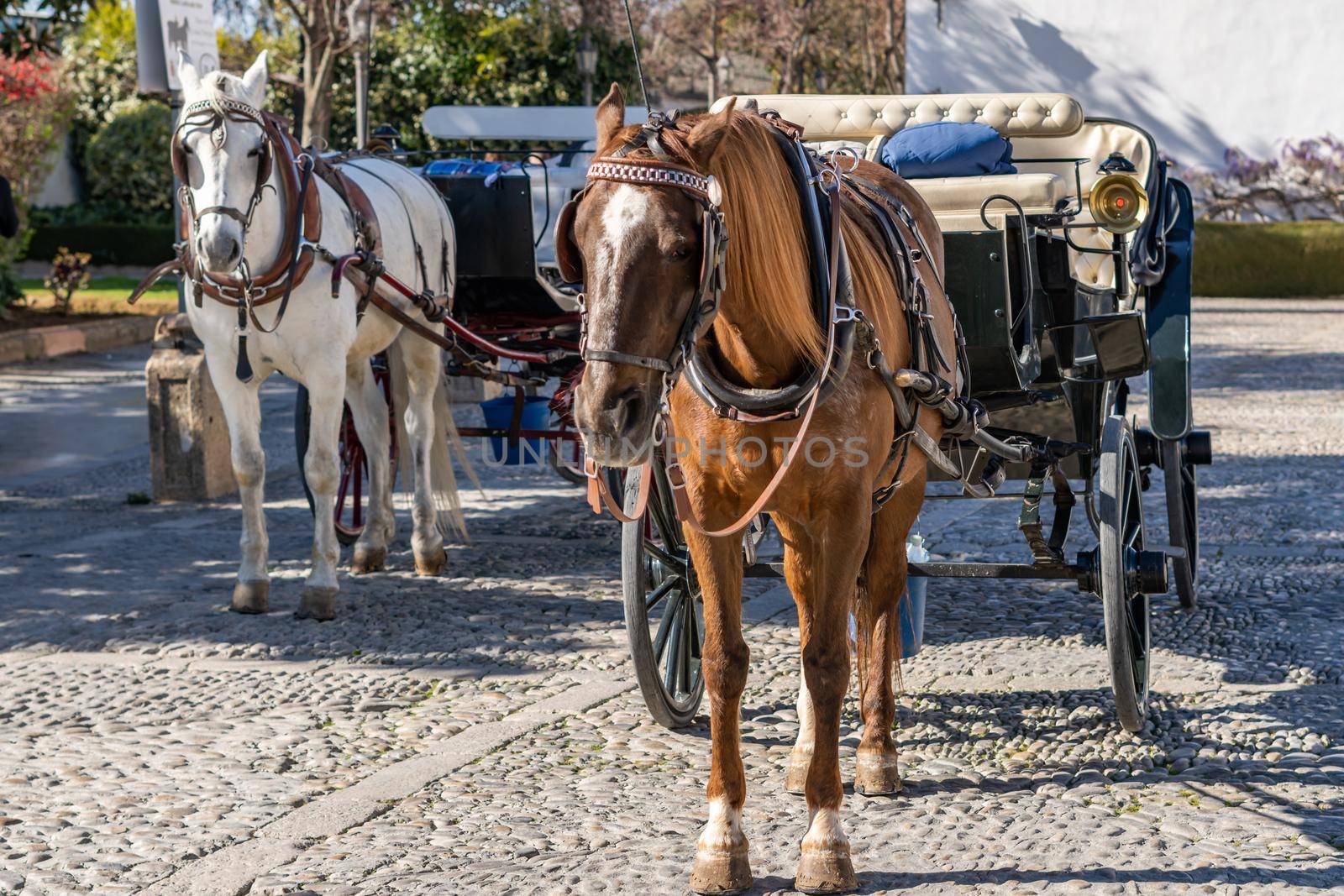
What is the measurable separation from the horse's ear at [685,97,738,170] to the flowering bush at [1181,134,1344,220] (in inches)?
993

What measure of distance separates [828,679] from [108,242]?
23858 millimetres

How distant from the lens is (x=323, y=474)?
6.55 meters

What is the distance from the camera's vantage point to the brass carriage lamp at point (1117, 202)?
15.5 feet

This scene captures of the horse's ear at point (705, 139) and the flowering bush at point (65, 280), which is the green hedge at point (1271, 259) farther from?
the horse's ear at point (705, 139)

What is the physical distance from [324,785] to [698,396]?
174 cm

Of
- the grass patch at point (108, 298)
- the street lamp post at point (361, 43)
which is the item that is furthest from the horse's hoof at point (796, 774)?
the grass patch at point (108, 298)

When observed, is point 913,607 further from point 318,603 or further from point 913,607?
point 318,603

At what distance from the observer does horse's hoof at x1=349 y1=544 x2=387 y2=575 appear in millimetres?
7312

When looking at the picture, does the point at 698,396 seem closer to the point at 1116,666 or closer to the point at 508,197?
the point at 1116,666

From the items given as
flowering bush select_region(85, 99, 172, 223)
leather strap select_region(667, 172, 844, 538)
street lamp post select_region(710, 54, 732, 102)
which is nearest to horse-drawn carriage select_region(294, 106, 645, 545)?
leather strap select_region(667, 172, 844, 538)

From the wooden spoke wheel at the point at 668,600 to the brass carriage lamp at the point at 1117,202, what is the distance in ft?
5.23

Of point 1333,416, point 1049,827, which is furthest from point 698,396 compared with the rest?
point 1333,416

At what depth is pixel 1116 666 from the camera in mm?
4395

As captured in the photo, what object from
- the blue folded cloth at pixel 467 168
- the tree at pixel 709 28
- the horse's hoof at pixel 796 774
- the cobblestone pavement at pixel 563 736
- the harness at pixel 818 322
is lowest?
the cobblestone pavement at pixel 563 736
